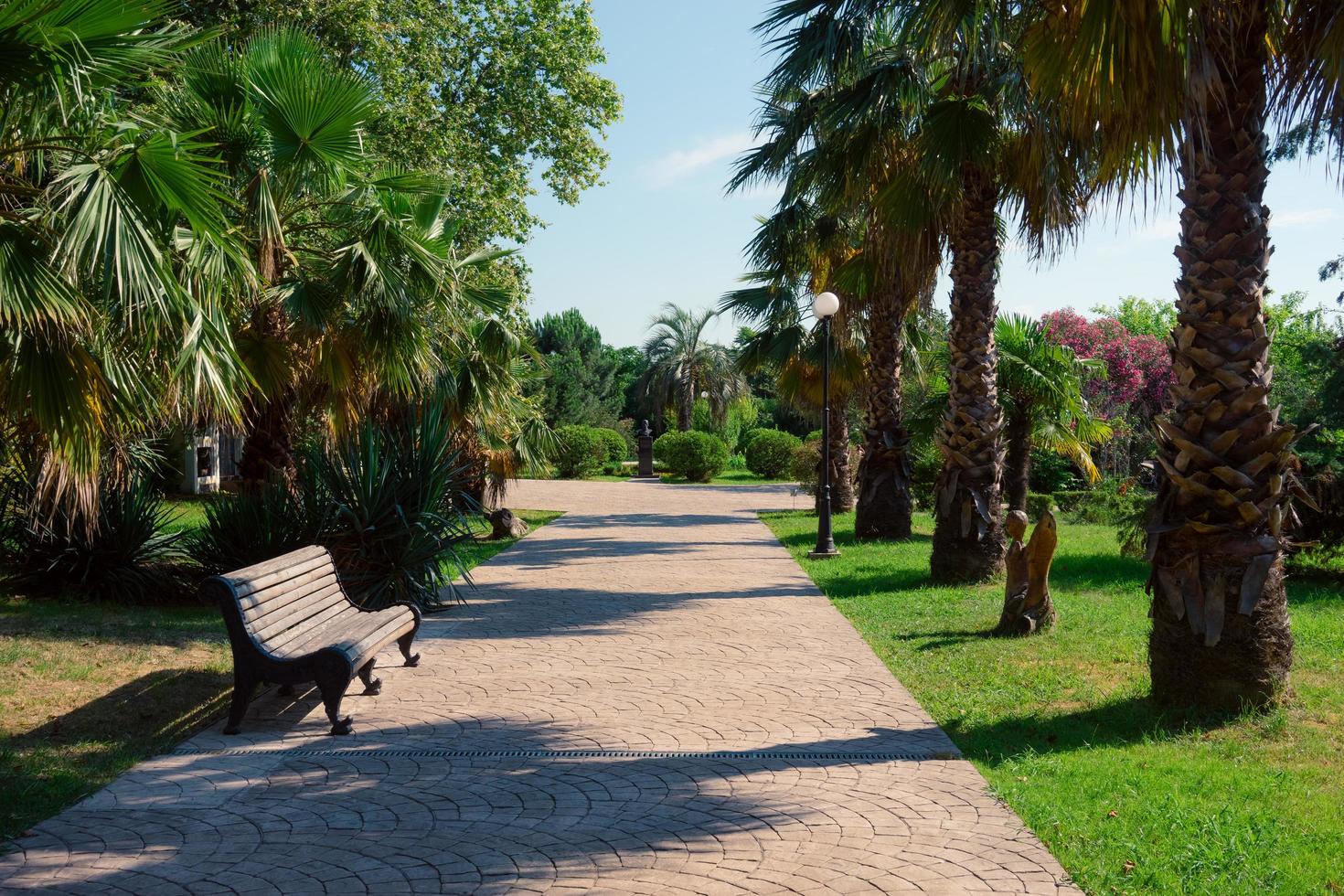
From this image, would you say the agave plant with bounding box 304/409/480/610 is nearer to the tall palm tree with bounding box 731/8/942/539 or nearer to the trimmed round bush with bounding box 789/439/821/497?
the tall palm tree with bounding box 731/8/942/539

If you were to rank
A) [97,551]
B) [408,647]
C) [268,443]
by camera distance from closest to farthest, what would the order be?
[408,647] < [97,551] < [268,443]

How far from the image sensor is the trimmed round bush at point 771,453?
42531 mm

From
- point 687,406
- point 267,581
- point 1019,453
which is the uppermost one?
point 687,406

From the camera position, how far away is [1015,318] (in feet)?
56.9

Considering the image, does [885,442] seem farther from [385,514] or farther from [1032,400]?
[385,514]

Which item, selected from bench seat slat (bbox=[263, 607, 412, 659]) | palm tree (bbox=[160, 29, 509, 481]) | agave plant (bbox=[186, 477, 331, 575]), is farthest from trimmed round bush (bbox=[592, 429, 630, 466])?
bench seat slat (bbox=[263, 607, 412, 659])

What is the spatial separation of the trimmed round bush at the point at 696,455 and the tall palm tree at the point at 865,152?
77.9ft

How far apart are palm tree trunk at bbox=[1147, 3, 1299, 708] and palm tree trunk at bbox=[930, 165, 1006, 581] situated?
5.75 meters

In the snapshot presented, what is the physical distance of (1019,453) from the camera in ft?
58.4

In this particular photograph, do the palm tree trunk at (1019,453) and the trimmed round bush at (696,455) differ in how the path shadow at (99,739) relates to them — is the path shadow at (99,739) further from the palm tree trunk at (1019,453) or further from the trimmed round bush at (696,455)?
the trimmed round bush at (696,455)

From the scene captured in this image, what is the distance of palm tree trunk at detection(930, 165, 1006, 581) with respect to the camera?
12.2 m

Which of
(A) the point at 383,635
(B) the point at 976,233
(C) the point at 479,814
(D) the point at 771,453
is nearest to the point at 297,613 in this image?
(A) the point at 383,635

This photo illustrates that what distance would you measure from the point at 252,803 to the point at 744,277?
62.3 feet

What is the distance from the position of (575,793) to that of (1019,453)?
14111 mm
